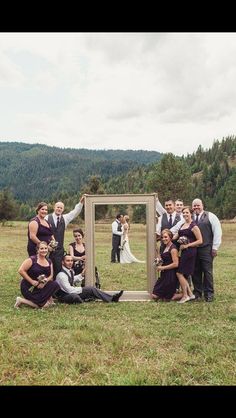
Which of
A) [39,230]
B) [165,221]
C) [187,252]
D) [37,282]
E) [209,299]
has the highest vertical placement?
[165,221]

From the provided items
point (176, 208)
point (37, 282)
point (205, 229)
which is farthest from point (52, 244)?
point (205, 229)

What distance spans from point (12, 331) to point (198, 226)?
4.51m

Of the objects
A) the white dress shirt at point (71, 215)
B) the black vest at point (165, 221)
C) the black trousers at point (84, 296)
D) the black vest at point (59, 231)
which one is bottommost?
the black trousers at point (84, 296)

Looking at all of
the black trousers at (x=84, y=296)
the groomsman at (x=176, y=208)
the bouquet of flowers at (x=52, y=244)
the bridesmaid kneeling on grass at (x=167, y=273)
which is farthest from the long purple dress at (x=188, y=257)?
the bouquet of flowers at (x=52, y=244)

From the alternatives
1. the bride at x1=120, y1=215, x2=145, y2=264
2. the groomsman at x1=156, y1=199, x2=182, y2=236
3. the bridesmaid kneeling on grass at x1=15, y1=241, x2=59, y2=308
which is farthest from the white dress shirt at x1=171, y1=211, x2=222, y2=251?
the bridesmaid kneeling on grass at x1=15, y1=241, x2=59, y2=308

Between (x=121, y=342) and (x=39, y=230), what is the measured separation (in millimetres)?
4130

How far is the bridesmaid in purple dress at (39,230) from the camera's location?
9.56 metres

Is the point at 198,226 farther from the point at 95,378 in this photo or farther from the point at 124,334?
the point at 95,378

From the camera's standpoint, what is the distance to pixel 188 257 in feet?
32.1

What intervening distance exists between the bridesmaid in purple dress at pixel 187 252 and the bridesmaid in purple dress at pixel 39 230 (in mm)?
2704

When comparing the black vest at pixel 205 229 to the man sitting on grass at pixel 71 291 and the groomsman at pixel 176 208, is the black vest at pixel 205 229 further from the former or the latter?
the man sitting on grass at pixel 71 291

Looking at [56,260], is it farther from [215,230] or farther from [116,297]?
[215,230]

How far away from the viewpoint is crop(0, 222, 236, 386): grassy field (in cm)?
478
